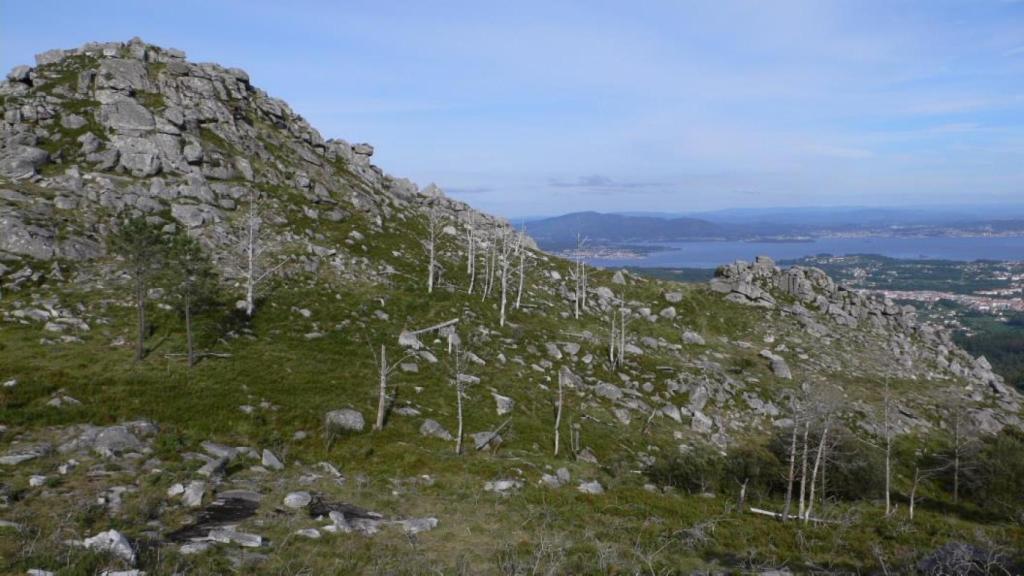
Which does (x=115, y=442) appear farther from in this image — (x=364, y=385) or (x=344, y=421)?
(x=364, y=385)

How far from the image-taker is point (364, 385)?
107 ft

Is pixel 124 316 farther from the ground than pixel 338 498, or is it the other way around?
pixel 124 316

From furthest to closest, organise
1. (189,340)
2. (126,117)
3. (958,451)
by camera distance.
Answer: (126,117)
(958,451)
(189,340)

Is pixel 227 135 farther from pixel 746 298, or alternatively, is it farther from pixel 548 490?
pixel 746 298

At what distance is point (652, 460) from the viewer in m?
32.8

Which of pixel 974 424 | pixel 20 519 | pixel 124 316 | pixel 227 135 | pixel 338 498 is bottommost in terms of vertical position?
pixel 974 424

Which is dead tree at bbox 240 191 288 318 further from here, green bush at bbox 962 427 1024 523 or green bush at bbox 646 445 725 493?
green bush at bbox 962 427 1024 523

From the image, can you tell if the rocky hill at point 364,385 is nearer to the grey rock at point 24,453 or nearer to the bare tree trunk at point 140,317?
the grey rock at point 24,453

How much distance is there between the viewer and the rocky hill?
58.4 feet

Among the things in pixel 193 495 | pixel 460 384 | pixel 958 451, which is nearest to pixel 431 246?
pixel 460 384

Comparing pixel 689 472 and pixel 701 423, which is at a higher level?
pixel 689 472

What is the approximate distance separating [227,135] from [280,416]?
53.4 m

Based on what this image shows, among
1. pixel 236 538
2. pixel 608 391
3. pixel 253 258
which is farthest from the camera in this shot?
pixel 253 258


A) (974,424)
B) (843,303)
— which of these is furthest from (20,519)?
(843,303)
